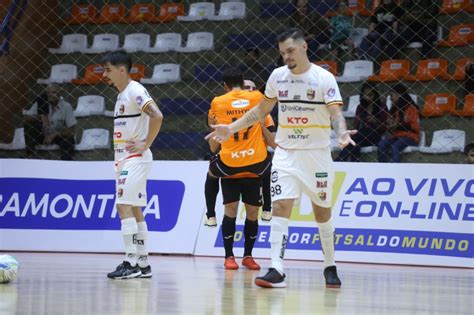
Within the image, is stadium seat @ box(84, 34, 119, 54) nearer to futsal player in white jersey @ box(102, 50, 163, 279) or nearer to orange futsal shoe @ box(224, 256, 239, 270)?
orange futsal shoe @ box(224, 256, 239, 270)

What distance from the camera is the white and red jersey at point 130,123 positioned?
9.00 m

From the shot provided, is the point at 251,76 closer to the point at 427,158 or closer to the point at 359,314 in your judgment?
the point at 427,158

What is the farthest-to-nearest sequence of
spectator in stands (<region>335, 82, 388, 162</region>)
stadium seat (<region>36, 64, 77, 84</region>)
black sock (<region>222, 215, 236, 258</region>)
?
stadium seat (<region>36, 64, 77, 84</region>) → spectator in stands (<region>335, 82, 388, 162</region>) → black sock (<region>222, 215, 236, 258</region>)

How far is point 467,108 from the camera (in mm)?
14305

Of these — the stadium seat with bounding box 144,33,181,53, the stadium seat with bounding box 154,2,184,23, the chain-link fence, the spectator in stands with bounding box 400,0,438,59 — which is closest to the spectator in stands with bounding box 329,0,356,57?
the chain-link fence

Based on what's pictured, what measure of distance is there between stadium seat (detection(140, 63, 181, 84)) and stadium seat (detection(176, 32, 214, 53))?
383 mm

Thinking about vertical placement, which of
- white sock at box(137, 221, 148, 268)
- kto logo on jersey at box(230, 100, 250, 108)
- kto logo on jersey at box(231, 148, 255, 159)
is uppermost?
kto logo on jersey at box(230, 100, 250, 108)

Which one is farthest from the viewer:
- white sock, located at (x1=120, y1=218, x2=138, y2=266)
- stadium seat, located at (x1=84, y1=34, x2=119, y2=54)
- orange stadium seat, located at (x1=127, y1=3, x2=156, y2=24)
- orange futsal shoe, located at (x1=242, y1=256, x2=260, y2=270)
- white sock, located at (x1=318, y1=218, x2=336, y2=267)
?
orange stadium seat, located at (x1=127, y1=3, x2=156, y2=24)

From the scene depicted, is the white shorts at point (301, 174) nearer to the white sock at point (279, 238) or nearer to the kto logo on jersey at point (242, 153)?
the white sock at point (279, 238)

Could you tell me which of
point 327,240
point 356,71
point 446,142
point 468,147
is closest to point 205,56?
point 356,71

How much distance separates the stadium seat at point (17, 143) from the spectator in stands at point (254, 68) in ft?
13.2

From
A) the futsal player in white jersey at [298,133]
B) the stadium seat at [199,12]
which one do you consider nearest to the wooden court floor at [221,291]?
the futsal player in white jersey at [298,133]

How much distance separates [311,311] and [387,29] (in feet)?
31.1

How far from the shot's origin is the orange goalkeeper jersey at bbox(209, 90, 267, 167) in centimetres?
1062
